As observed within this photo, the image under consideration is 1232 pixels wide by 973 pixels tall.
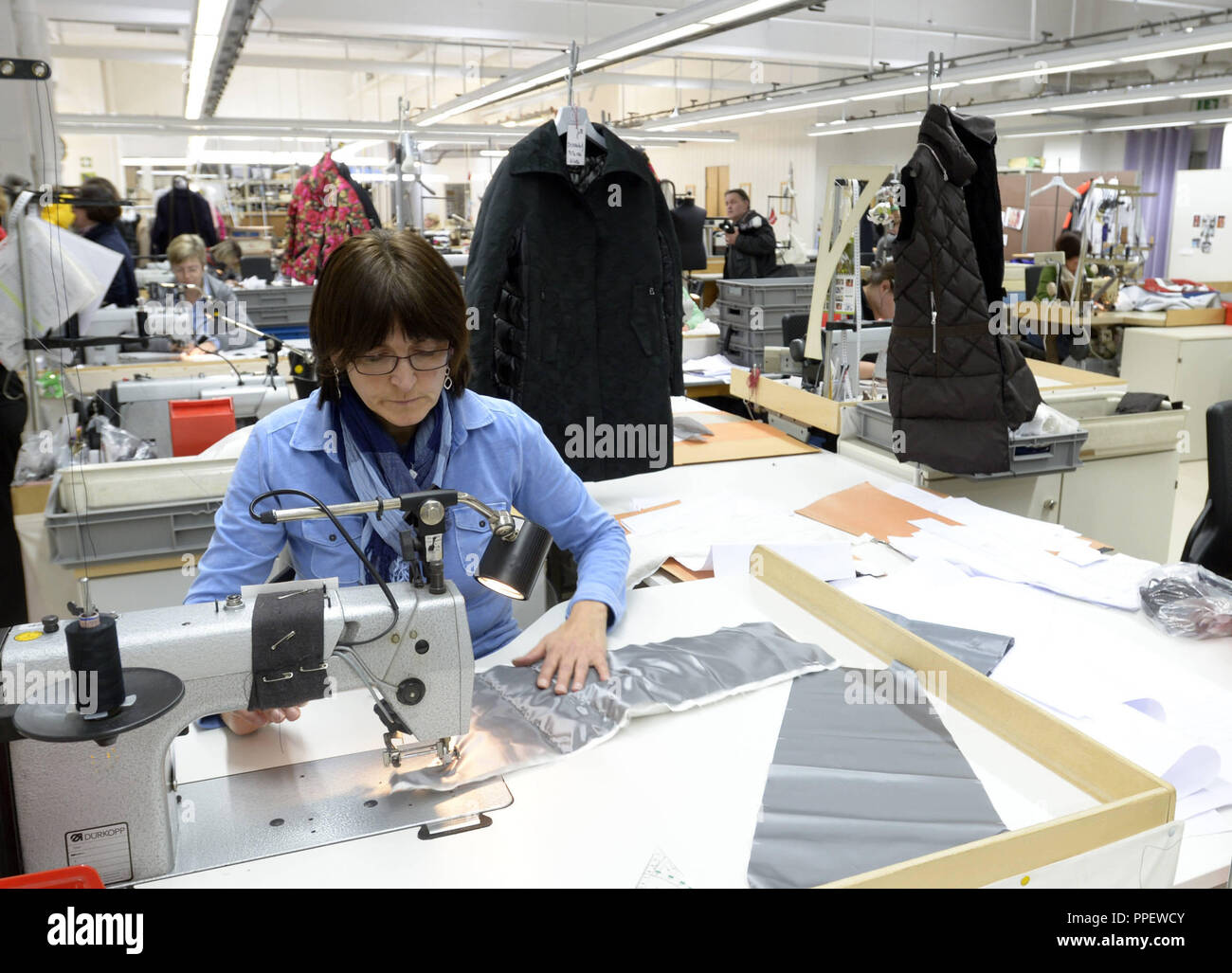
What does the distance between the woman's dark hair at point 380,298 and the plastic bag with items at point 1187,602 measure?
1351 mm

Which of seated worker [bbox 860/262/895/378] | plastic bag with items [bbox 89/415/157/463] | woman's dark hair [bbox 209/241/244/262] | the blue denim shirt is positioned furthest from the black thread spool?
woman's dark hair [bbox 209/241/244/262]

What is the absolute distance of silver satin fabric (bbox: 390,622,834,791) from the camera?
1.28 meters

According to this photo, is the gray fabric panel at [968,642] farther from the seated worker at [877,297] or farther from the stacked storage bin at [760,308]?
the stacked storage bin at [760,308]

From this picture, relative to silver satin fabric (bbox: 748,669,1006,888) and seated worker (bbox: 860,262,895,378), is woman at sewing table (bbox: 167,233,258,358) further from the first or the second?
silver satin fabric (bbox: 748,669,1006,888)

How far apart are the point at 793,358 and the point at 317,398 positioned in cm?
260

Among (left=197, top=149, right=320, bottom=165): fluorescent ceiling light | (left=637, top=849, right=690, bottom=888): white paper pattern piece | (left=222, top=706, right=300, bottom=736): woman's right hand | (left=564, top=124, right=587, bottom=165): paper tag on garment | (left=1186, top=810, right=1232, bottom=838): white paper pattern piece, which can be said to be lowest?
(left=1186, top=810, right=1232, bottom=838): white paper pattern piece

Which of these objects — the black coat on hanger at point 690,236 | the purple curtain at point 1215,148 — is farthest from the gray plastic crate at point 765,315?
the purple curtain at point 1215,148

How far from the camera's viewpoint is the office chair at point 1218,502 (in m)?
2.32

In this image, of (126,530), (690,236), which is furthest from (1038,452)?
(690,236)

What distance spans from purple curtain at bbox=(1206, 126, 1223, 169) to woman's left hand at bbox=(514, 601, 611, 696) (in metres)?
12.9

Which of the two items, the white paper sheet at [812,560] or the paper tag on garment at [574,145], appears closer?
the white paper sheet at [812,560]

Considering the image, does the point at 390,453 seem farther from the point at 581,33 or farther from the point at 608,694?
the point at 581,33
